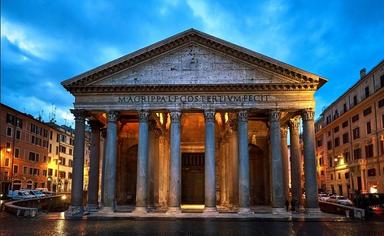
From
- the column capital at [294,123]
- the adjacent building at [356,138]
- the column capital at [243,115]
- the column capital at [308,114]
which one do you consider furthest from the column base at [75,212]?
the adjacent building at [356,138]

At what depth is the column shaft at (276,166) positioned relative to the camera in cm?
2561

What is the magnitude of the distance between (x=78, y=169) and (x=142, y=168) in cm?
431

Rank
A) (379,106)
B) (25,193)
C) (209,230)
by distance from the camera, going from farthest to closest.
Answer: (25,193) → (379,106) → (209,230)

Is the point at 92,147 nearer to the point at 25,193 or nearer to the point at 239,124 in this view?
the point at 239,124

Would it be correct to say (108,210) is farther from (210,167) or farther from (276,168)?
(276,168)

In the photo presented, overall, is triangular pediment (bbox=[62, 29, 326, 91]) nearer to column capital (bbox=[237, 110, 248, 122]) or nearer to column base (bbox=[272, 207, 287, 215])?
column capital (bbox=[237, 110, 248, 122])

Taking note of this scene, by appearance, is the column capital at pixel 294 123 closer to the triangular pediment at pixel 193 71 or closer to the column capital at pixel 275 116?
the column capital at pixel 275 116

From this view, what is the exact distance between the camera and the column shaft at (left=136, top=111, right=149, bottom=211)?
25953mm

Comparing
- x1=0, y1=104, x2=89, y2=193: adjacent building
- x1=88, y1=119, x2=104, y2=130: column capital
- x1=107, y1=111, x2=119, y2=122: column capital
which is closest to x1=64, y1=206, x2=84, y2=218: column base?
x1=107, y1=111, x2=119, y2=122: column capital

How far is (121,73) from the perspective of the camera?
2720cm

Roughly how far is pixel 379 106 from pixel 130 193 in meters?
25.4

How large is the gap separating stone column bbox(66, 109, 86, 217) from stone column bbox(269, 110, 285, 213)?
1239 cm

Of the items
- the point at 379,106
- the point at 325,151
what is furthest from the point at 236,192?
the point at 325,151

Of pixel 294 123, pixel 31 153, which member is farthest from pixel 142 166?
pixel 31 153
